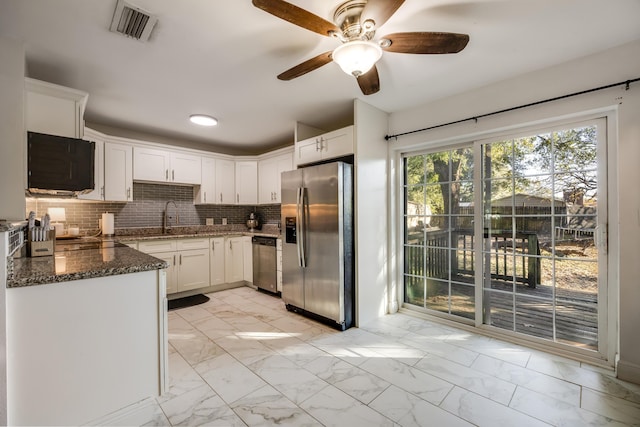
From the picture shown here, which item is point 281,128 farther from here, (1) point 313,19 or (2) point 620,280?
(2) point 620,280

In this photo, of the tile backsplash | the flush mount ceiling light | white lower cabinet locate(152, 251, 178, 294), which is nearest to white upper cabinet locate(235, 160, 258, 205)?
the tile backsplash

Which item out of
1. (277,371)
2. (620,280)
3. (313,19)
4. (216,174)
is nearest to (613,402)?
(620,280)

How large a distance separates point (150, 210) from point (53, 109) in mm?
2199

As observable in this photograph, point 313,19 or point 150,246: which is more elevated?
point 313,19

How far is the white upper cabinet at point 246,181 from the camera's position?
489 centimetres

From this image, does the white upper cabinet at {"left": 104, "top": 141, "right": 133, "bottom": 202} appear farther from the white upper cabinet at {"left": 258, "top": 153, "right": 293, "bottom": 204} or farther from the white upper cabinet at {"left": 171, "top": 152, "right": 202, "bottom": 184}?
the white upper cabinet at {"left": 258, "top": 153, "right": 293, "bottom": 204}

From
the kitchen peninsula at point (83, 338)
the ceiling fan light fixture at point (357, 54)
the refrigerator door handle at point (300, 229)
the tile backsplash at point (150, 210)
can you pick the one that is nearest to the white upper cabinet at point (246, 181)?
the tile backsplash at point (150, 210)

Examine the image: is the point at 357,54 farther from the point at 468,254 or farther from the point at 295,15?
the point at 468,254

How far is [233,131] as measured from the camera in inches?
161

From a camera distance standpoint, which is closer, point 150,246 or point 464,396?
point 464,396

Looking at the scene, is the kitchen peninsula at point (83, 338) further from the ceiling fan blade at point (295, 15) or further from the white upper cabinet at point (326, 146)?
the white upper cabinet at point (326, 146)

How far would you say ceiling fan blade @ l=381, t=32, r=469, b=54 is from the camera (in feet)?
5.05

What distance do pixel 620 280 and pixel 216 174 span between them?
4.81 metres

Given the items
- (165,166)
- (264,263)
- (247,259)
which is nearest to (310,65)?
(264,263)
